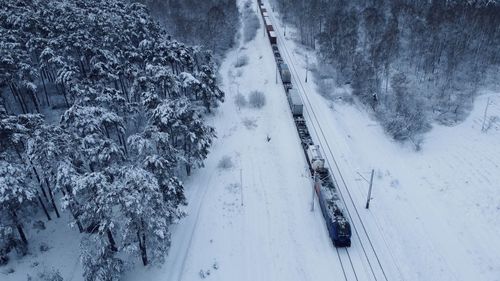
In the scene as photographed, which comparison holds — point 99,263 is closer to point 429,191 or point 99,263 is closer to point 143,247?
point 143,247

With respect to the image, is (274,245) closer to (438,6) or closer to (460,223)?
(460,223)

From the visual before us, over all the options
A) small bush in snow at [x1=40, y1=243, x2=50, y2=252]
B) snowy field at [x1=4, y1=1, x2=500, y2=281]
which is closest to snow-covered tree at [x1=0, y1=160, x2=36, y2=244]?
small bush in snow at [x1=40, y1=243, x2=50, y2=252]

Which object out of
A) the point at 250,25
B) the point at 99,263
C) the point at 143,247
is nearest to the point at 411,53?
the point at 250,25

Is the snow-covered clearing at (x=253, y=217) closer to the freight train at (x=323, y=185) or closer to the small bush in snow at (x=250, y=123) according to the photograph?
the small bush in snow at (x=250, y=123)

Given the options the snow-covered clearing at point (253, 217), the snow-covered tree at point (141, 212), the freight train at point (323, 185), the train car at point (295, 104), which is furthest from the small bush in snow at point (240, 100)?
the snow-covered tree at point (141, 212)

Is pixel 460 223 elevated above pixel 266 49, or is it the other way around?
pixel 266 49

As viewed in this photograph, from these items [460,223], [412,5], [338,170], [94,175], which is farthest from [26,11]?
[412,5]
